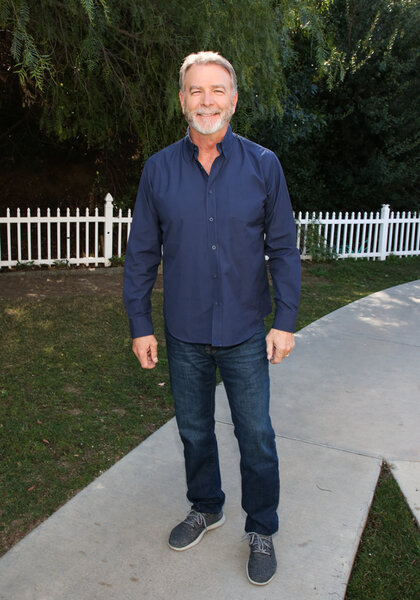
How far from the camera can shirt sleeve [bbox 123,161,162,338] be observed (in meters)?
2.49

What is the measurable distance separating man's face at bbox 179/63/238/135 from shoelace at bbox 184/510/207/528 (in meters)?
1.69

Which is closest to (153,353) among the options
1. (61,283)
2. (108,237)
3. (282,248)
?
(282,248)

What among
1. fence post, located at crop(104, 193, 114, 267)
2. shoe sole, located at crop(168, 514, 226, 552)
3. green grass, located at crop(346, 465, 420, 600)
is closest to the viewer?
green grass, located at crop(346, 465, 420, 600)

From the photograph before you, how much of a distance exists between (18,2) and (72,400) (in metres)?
2.94

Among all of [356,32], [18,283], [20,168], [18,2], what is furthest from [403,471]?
[20,168]

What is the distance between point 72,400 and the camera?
4.38 metres

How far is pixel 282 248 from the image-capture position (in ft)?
8.16

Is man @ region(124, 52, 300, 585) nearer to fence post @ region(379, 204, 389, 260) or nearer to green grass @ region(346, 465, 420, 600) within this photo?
green grass @ region(346, 465, 420, 600)

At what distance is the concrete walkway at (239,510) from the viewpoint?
2465mm

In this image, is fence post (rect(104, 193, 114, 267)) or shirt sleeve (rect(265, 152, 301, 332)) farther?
fence post (rect(104, 193, 114, 267))

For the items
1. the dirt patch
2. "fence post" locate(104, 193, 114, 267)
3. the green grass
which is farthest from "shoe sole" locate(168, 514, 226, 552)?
"fence post" locate(104, 193, 114, 267)

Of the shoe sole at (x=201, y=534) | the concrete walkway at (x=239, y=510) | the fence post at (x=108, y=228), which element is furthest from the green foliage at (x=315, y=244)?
the shoe sole at (x=201, y=534)

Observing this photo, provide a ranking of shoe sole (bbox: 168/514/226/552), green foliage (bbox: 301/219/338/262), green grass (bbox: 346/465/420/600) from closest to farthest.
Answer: green grass (bbox: 346/465/420/600)
shoe sole (bbox: 168/514/226/552)
green foliage (bbox: 301/219/338/262)

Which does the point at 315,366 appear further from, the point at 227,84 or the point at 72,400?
the point at 227,84
